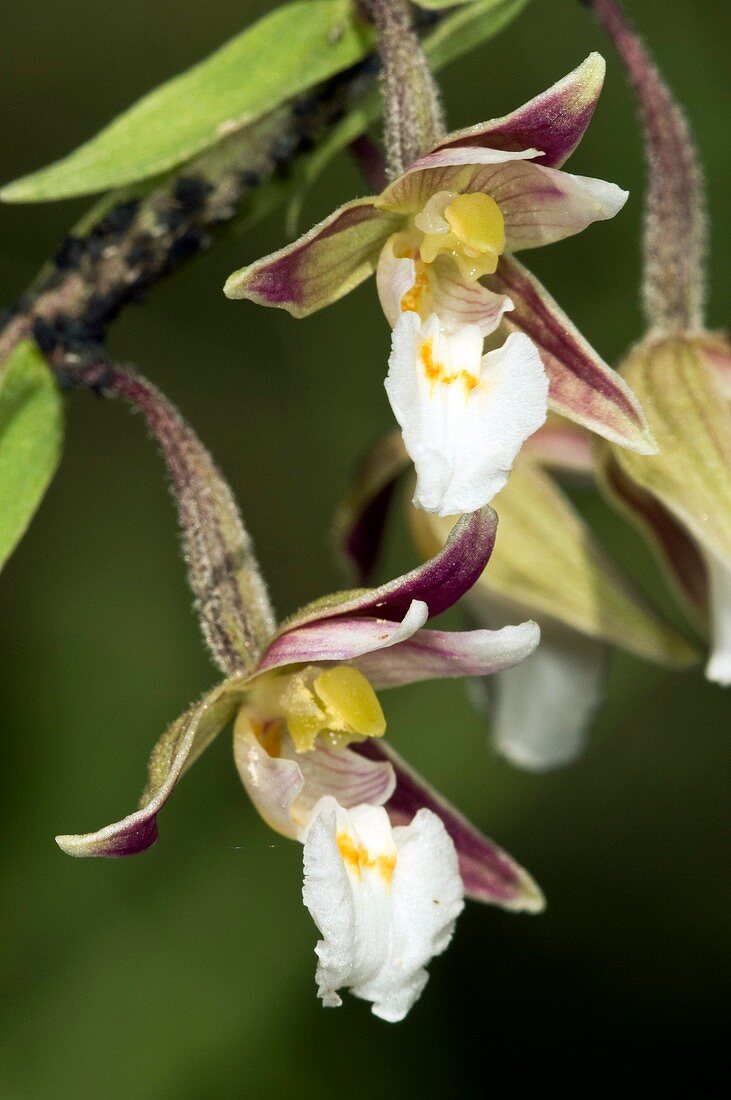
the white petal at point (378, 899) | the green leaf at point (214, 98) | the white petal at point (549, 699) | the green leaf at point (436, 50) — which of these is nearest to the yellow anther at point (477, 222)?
the green leaf at point (214, 98)

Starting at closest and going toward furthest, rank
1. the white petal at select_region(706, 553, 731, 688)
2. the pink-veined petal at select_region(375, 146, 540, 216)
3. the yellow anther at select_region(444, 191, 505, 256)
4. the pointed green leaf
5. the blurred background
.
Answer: the pink-veined petal at select_region(375, 146, 540, 216) < the yellow anther at select_region(444, 191, 505, 256) < the white petal at select_region(706, 553, 731, 688) < the pointed green leaf < the blurred background

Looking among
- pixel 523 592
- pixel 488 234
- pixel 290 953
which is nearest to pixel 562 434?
pixel 523 592

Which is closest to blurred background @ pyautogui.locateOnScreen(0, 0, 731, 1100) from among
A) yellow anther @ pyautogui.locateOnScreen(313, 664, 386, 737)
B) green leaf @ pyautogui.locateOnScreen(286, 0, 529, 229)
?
green leaf @ pyautogui.locateOnScreen(286, 0, 529, 229)

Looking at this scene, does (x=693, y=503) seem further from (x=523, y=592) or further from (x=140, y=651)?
(x=140, y=651)

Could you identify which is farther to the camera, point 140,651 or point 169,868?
point 140,651

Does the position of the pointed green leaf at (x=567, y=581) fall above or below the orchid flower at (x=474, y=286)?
below

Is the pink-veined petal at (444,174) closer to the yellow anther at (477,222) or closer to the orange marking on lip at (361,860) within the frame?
the yellow anther at (477,222)

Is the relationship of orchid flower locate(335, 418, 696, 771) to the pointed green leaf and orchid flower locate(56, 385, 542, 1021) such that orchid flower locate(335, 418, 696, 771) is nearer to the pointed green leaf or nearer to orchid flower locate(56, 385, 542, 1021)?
the pointed green leaf
